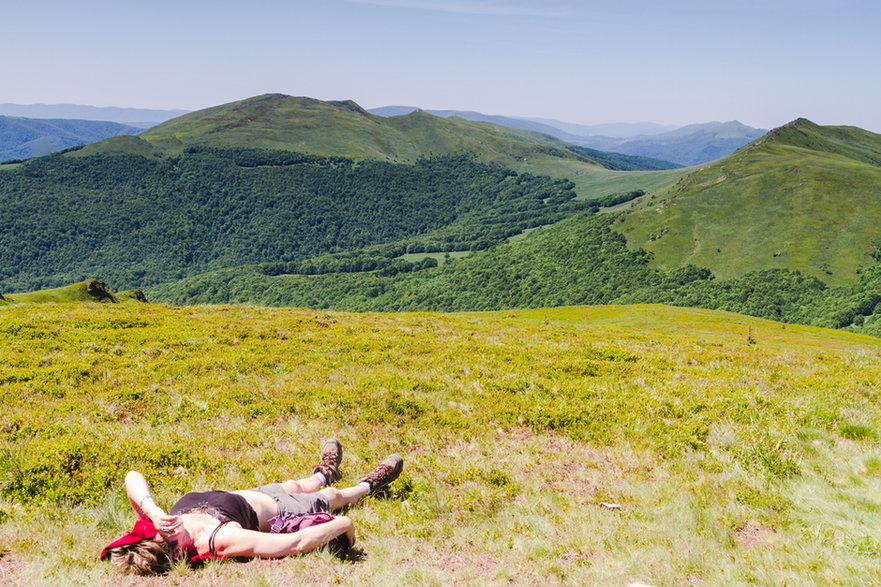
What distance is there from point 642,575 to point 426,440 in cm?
624

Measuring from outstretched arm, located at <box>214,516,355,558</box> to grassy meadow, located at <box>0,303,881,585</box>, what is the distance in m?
0.15

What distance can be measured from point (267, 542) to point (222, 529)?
671 millimetres

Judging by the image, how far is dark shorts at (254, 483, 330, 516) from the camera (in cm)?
747

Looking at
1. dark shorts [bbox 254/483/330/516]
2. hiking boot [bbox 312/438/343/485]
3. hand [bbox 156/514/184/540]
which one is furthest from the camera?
hiking boot [bbox 312/438/343/485]

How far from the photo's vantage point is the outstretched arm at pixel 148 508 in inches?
252

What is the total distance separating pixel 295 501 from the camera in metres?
7.64

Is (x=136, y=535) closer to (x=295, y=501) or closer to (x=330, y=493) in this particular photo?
(x=295, y=501)

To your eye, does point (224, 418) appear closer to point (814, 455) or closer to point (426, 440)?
point (426, 440)

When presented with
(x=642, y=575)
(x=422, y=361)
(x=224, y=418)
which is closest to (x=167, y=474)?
(x=224, y=418)

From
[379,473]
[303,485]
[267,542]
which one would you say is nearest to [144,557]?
[267,542]

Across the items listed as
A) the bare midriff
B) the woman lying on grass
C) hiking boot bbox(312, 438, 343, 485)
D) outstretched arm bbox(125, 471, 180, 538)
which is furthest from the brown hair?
hiking boot bbox(312, 438, 343, 485)

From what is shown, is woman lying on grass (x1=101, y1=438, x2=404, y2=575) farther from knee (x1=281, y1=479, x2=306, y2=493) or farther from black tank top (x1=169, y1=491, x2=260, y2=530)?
knee (x1=281, y1=479, x2=306, y2=493)

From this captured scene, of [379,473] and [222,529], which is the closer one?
[222,529]

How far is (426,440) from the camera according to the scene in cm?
1170
